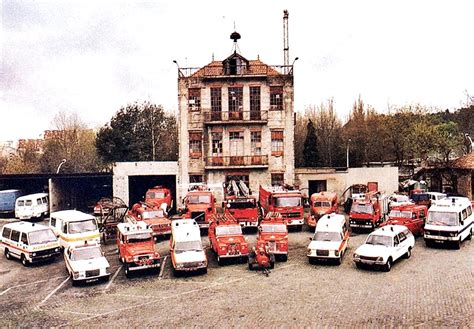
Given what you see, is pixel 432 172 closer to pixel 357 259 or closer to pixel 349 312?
pixel 357 259

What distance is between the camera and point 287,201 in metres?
30.9

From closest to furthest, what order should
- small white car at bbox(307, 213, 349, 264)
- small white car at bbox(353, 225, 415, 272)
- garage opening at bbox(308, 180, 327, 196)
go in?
small white car at bbox(353, 225, 415, 272)
small white car at bbox(307, 213, 349, 264)
garage opening at bbox(308, 180, 327, 196)

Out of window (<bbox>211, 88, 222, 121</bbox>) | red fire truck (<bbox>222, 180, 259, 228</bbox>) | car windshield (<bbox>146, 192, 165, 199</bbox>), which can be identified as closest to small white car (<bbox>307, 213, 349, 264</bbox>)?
red fire truck (<bbox>222, 180, 259, 228</bbox>)

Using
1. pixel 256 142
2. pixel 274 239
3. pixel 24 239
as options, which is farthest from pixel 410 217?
pixel 24 239

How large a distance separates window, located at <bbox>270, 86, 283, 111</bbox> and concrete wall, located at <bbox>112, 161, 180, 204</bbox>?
11378 mm

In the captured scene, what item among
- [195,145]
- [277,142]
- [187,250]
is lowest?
[187,250]

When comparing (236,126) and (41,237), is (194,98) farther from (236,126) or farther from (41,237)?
(41,237)

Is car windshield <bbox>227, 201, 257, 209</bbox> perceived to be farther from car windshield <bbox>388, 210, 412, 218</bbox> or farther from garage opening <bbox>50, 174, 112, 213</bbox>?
garage opening <bbox>50, 174, 112, 213</bbox>

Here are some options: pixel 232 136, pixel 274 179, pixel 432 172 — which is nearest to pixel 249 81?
pixel 232 136

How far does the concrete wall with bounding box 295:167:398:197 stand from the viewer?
42.4 metres

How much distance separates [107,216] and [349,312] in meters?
18.7

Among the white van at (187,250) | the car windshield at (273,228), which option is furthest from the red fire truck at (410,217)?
the white van at (187,250)

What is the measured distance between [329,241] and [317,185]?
68.6ft

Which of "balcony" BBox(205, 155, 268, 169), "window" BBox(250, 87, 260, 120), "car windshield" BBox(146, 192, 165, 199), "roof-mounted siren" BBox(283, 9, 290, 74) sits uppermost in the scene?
"roof-mounted siren" BBox(283, 9, 290, 74)
